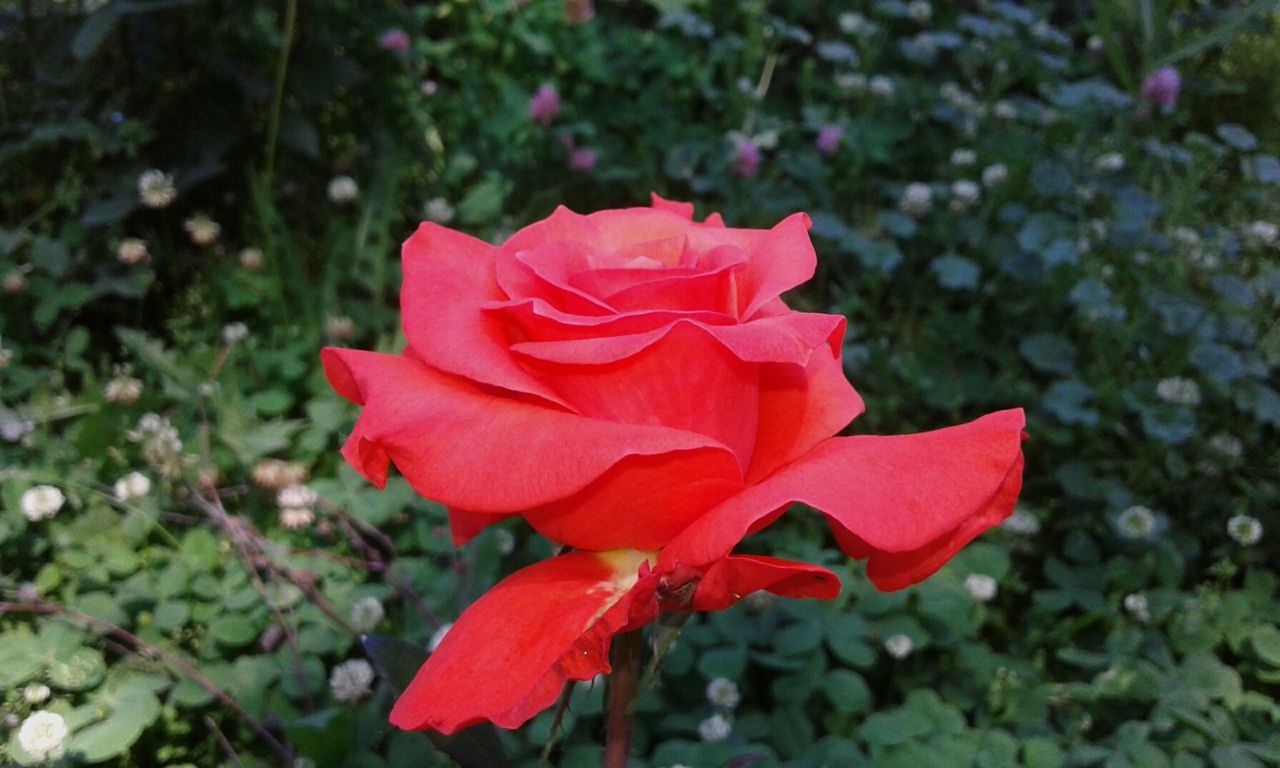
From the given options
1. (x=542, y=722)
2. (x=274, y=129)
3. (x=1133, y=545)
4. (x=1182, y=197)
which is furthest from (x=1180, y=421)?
(x=274, y=129)

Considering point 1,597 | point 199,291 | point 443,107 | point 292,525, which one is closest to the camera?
point 1,597

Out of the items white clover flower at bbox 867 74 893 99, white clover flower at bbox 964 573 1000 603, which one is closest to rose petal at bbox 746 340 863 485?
white clover flower at bbox 964 573 1000 603

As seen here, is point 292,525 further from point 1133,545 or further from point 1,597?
point 1133,545

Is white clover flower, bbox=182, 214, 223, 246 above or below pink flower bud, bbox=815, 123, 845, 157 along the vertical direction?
above

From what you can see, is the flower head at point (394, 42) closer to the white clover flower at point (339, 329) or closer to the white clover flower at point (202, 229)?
the white clover flower at point (202, 229)

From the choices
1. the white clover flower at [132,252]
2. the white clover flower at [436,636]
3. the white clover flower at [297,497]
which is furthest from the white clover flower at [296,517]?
the white clover flower at [132,252]

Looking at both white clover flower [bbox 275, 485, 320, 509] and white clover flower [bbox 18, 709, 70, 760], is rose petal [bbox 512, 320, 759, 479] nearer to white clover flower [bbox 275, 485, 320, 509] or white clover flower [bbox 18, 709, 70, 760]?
white clover flower [bbox 18, 709, 70, 760]
